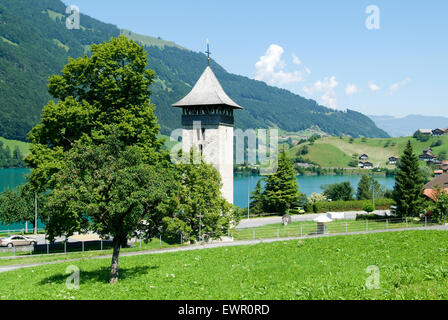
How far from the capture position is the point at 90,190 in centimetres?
1877

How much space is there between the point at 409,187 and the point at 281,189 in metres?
22.0

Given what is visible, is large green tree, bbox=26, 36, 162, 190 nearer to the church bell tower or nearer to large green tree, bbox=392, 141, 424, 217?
the church bell tower

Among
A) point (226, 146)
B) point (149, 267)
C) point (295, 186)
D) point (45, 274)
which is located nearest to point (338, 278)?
point (149, 267)

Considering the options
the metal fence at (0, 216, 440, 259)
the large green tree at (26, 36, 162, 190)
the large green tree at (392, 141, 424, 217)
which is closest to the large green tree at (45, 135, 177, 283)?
the metal fence at (0, 216, 440, 259)

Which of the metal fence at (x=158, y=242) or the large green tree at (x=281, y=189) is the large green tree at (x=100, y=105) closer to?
the metal fence at (x=158, y=242)

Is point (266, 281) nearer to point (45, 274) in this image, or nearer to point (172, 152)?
point (45, 274)

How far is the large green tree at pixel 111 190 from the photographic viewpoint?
1859 cm

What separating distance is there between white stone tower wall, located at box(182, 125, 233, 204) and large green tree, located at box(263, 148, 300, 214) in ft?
76.1

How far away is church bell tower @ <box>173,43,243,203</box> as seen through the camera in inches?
1826

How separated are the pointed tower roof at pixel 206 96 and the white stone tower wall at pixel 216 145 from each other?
8.17 ft

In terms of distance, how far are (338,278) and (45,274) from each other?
14.2 metres

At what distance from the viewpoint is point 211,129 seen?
46.5 metres

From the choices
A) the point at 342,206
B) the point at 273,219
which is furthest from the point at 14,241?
the point at 342,206

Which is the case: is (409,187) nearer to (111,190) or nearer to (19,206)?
(111,190)
